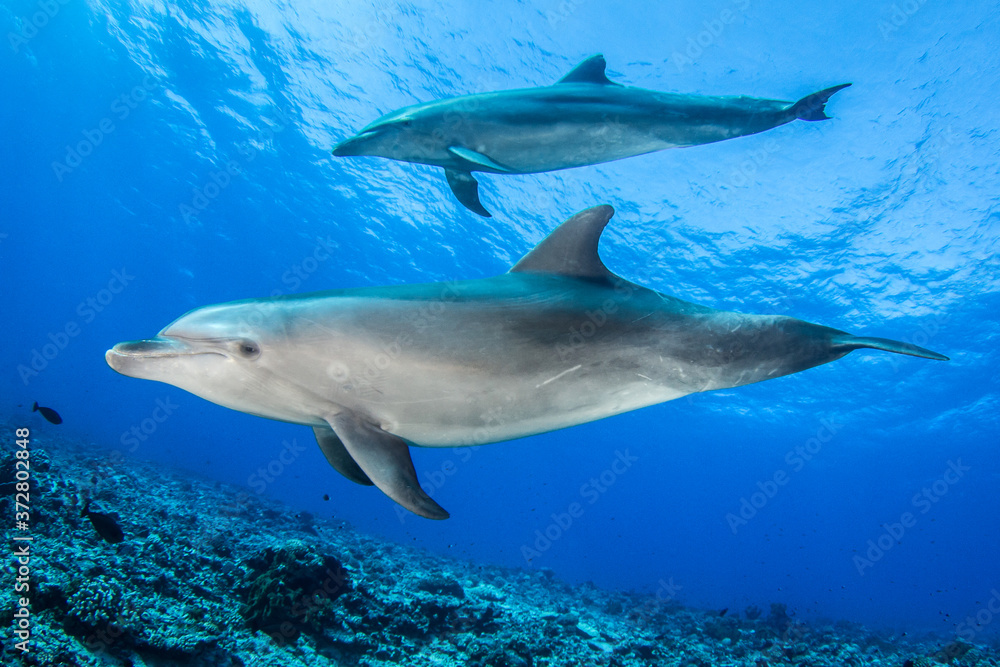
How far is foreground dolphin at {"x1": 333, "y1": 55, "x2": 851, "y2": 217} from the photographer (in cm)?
433

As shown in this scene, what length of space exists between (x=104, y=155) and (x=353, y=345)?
41.6 meters

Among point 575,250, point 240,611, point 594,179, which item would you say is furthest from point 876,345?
point 594,179

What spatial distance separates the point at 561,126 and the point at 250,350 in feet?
10.9

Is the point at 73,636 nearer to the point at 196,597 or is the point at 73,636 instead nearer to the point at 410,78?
the point at 196,597

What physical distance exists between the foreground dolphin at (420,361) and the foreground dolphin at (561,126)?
2045mm

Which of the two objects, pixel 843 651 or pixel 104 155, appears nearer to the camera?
pixel 843 651

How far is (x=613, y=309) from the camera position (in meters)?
2.86

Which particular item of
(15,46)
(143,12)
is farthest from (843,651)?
(15,46)

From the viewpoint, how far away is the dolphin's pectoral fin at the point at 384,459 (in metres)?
2.46

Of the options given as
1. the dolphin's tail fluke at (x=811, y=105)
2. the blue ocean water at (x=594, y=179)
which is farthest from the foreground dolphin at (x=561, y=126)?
the blue ocean water at (x=594, y=179)

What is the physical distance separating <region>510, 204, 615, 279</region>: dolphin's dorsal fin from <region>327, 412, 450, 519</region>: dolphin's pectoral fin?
1415 mm

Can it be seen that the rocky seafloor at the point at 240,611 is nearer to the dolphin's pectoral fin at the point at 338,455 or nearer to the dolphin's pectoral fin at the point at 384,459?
the dolphin's pectoral fin at the point at 338,455

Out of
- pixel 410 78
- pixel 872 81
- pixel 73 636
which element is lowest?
pixel 73 636

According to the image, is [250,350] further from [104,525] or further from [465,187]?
[104,525]
